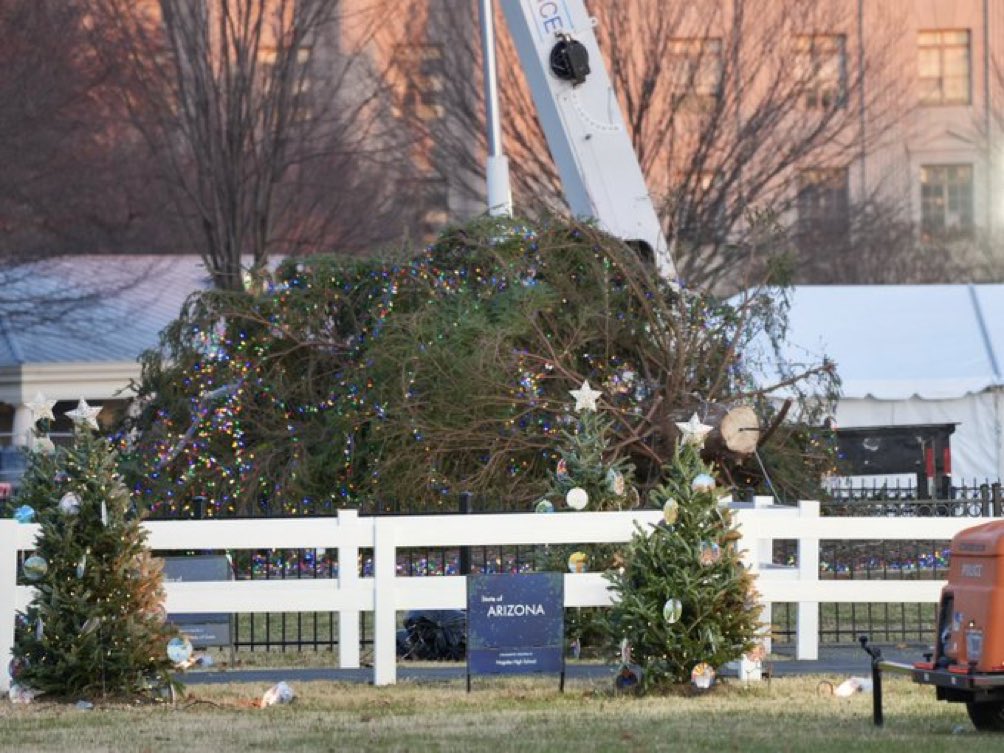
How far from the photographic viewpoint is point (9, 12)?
2700cm

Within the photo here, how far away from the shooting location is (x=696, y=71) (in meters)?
30.0

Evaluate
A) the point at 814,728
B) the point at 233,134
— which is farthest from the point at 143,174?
the point at 814,728

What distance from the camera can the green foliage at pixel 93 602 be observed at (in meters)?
10.6

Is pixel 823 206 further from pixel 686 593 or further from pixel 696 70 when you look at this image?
pixel 686 593

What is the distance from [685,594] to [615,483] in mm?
2209

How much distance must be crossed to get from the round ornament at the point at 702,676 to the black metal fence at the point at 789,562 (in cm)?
264

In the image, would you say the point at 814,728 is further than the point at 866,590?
No

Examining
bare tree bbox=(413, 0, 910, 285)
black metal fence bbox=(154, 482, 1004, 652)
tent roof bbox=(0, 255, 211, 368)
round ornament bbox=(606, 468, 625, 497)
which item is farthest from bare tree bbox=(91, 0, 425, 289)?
round ornament bbox=(606, 468, 625, 497)

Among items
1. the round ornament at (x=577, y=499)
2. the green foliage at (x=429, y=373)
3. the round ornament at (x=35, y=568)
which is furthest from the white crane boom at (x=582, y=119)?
the round ornament at (x=35, y=568)

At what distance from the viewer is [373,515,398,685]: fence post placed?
11.4 metres

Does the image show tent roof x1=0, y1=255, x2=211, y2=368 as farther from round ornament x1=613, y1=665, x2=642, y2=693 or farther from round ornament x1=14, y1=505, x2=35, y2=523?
round ornament x1=613, y1=665, x2=642, y2=693

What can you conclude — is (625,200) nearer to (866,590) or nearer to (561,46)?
(561,46)

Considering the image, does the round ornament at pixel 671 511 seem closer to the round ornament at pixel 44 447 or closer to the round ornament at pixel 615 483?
the round ornament at pixel 615 483

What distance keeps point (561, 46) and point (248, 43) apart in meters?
8.90
